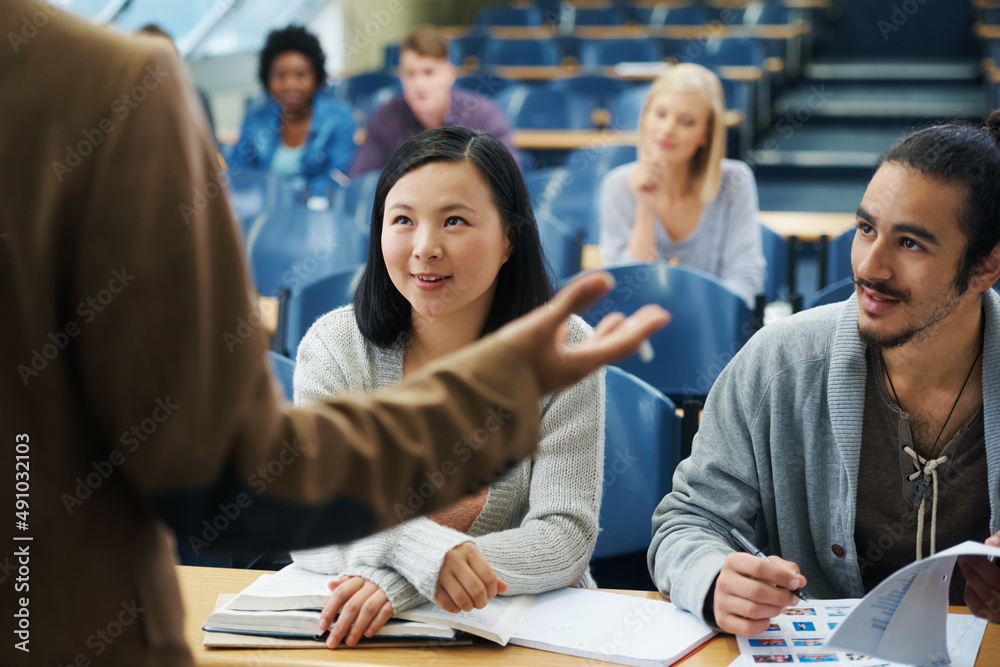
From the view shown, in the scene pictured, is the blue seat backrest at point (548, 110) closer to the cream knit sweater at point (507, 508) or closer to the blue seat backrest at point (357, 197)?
the blue seat backrest at point (357, 197)

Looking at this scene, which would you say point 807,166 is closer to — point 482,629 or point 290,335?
point 290,335

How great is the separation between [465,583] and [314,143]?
13.1 ft

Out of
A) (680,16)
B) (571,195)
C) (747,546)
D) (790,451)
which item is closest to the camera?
(747,546)

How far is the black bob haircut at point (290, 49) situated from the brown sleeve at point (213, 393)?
469 cm

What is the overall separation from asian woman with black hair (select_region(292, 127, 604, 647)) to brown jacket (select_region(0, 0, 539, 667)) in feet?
2.24

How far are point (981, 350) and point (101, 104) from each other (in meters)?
1.31

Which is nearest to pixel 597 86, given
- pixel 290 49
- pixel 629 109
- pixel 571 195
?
pixel 629 109

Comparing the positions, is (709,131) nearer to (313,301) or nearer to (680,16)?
(313,301)

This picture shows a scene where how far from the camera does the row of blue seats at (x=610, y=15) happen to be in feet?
31.2

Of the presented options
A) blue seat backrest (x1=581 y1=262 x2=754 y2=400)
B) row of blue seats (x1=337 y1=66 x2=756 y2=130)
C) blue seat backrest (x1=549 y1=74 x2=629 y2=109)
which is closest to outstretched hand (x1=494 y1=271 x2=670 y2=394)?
blue seat backrest (x1=581 y1=262 x2=754 y2=400)

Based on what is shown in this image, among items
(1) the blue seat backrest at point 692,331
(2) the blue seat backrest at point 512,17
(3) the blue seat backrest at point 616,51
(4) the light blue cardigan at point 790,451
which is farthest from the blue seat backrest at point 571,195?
(2) the blue seat backrest at point 512,17

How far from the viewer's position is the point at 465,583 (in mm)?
1249

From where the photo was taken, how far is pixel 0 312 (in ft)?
1.95

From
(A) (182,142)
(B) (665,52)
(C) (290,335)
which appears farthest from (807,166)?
(A) (182,142)
